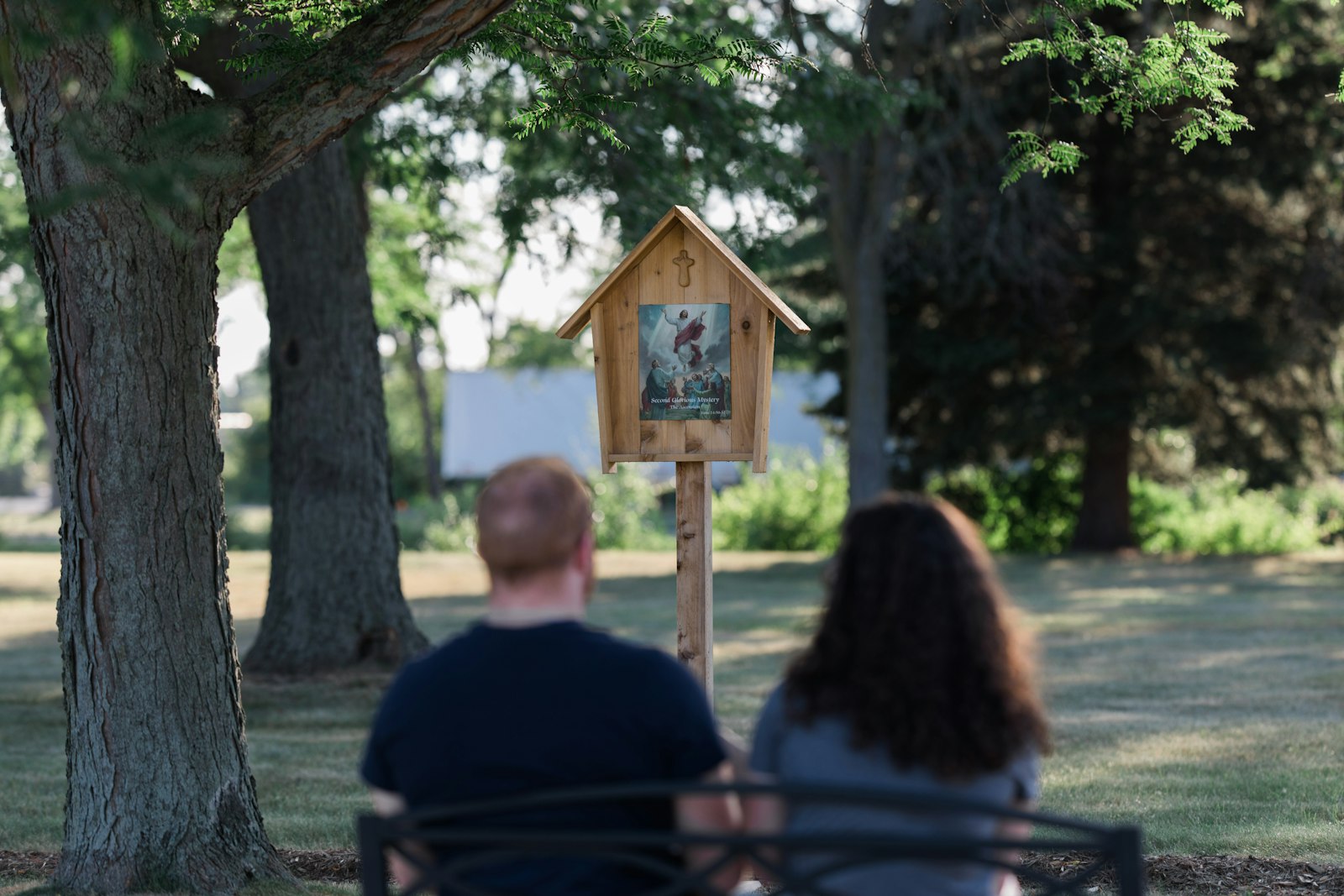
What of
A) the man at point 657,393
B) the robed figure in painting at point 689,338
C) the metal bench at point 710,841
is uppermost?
the robed figure in painting at point 689,338

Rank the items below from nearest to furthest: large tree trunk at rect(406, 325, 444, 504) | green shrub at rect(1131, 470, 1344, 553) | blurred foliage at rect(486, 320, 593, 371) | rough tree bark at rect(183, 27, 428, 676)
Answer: rough tree bark at rect(183, 27, 428, 676) → green shrub at rect(1131, 470, 1344, 553) → large tree trunk at rect(406, 325, 444, 504) → blurred foliage at rect(486, 320, 593, 371)

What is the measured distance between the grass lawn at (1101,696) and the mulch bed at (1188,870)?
0.23 m

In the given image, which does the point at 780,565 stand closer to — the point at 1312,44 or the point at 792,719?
the point at 1312,44

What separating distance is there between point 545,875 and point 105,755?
10.4ft

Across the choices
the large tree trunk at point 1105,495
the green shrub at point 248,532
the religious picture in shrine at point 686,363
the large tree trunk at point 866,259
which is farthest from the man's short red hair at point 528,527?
the green shrub at point 248,532

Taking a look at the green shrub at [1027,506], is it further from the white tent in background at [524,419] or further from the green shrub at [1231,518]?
the white tent in background at [524,419]

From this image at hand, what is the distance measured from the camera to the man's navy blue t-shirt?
277 centimetres

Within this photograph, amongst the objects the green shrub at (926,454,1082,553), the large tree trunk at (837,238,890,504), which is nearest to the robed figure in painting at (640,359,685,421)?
the large tree trunk at (837,238,890,504)

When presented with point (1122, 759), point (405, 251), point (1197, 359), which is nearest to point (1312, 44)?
point (1197, 359)

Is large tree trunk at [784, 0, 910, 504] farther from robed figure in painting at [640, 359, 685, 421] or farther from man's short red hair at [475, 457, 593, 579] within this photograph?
man's short red hair at [475, 457, 593, 579]

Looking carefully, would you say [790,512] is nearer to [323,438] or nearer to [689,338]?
[323,438]

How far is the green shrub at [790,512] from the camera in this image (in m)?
30.1

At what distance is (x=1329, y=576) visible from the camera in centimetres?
2142

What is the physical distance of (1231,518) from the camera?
91.0ft
